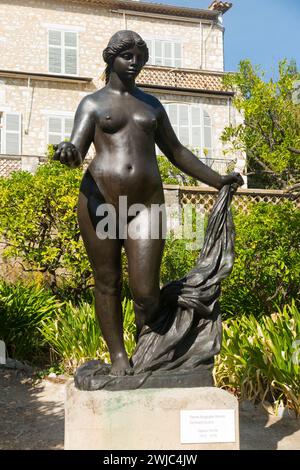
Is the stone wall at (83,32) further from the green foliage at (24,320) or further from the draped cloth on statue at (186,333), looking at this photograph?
the draped cloth on statue at (186,333)

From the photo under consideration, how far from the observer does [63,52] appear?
2009 cm

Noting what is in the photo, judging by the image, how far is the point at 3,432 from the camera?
5211mm

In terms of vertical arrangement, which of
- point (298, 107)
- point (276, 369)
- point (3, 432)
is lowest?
point (3, 432)

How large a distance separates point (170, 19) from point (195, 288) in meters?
19.5

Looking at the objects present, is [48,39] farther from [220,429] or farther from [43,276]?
[220,429]

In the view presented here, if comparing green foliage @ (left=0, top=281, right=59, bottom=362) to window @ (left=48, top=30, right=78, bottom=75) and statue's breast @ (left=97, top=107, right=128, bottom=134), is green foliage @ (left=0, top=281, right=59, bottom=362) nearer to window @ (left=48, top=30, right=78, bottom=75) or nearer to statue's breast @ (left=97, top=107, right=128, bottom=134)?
statue's breast @ (left=97, top=107, right=128, bottom=134)

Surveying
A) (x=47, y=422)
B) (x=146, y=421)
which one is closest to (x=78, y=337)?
(x=47, y=422)

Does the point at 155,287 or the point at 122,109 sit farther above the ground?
the point at 122,109

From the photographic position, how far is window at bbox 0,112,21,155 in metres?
18.9

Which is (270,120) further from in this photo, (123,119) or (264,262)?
(123,119)

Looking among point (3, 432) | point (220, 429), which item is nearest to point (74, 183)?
point (3, 432)

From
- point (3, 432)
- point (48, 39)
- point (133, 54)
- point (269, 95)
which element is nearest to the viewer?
point (133, 54)

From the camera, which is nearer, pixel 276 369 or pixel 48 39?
pixel 276 369

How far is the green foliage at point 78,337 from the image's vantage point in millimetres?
6855
